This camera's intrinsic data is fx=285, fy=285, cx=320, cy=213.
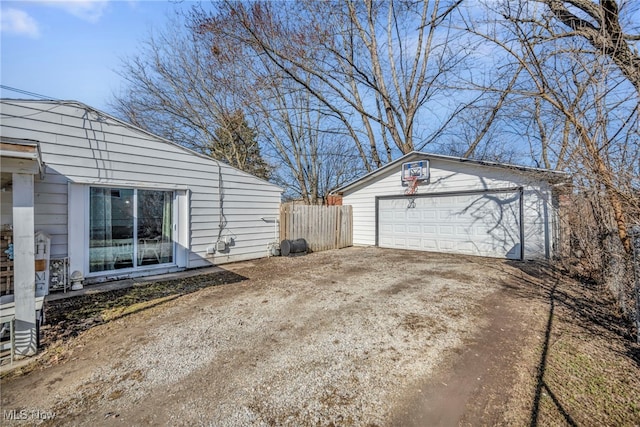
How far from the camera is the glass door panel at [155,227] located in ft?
20.0

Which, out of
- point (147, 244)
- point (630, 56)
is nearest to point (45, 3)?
point (147, 244)

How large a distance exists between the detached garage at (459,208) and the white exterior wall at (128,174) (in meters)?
4.64

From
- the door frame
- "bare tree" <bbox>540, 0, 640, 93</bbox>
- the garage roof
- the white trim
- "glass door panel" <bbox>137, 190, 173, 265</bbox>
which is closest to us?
"bare tree" <bbox>540, 0, 640, 93</bbox>

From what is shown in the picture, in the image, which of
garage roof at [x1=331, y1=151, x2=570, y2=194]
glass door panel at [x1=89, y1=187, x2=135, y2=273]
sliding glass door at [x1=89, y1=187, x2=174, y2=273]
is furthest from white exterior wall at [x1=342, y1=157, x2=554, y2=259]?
glass door panel at [x1=89, y1=187, x2=135, y2=273]

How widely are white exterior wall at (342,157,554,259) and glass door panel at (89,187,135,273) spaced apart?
25.8 feet

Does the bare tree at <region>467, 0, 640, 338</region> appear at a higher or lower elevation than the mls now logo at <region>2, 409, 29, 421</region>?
higher

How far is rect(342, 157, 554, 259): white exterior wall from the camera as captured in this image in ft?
25.2

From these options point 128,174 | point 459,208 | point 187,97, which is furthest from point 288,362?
point 187,97

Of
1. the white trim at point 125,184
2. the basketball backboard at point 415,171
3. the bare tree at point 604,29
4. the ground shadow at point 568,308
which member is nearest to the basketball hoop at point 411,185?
the basketball backboard at point 415,171

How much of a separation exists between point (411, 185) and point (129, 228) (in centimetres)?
833

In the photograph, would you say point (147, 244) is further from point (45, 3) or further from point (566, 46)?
point (566, 46)

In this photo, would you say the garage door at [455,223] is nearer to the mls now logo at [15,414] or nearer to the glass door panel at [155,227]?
the glass door panel at [155,227]

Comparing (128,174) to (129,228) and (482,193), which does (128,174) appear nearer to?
(129,228)

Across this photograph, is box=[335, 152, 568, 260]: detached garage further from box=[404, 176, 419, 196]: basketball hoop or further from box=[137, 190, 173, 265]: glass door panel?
box=[137, 190, 173, 265]: glass door panel
